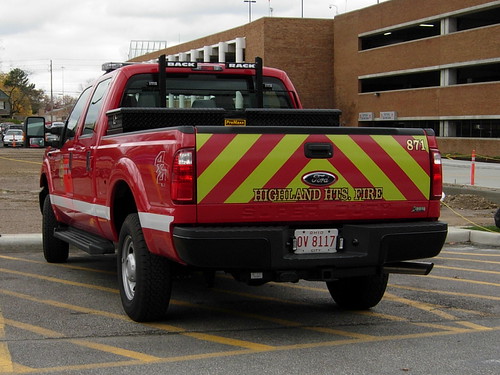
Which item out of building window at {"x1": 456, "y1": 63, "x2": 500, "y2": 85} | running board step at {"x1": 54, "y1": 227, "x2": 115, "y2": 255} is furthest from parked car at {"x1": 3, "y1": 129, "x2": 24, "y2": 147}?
running board step at {"x1": 54, "y1": 227, "x2": 115, "y2": 255}

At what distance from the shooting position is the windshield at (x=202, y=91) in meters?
7.54

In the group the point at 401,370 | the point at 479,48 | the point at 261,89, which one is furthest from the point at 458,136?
the point at 401,370

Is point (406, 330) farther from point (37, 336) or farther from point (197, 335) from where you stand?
point (37, 336)

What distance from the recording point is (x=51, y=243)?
895cm

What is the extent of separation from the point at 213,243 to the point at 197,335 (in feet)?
2.99

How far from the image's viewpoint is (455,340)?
5.65 meters

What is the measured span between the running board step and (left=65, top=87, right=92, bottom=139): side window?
1079mm

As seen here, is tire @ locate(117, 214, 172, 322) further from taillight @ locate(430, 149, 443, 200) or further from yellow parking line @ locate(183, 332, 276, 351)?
taillight @ locate(430, 149, 443, 200)

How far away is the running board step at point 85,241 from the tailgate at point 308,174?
6.85 feet

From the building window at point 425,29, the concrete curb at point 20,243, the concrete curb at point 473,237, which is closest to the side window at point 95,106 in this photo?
the concrete curb at point 20,243

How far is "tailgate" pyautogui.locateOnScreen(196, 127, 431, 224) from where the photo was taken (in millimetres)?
5328

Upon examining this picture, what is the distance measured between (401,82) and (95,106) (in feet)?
158

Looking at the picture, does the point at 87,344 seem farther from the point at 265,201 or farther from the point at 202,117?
the point at 202,117

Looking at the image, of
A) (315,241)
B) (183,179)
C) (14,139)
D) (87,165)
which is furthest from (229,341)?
(14,139)
